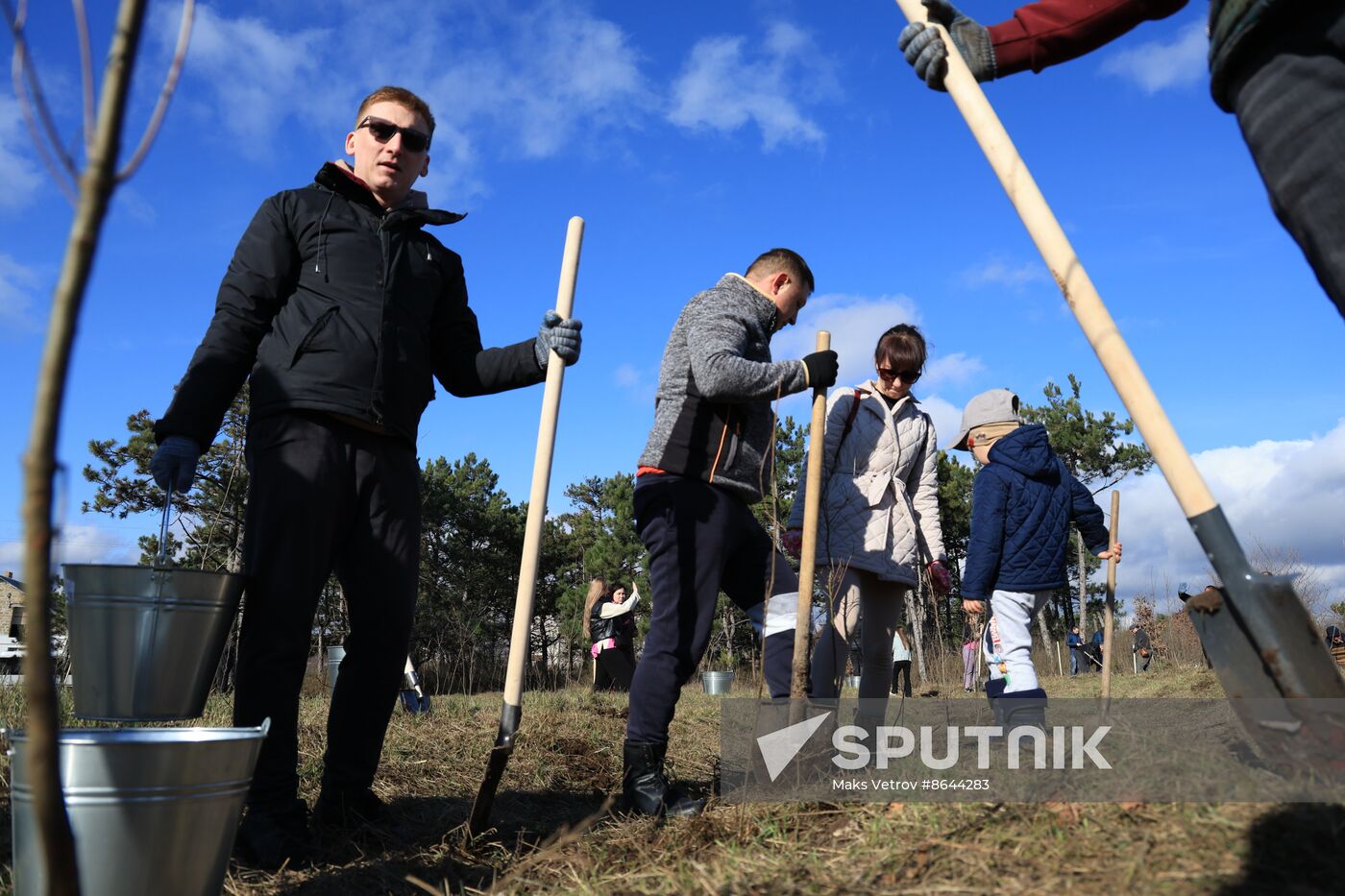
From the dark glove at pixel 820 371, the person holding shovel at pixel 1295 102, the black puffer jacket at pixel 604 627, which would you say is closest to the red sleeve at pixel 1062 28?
the person holding shovel at pixel 1295 102

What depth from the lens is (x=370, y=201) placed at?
9.85 ft

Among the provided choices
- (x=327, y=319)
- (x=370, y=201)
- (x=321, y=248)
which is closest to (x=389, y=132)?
(x=370, y=201)

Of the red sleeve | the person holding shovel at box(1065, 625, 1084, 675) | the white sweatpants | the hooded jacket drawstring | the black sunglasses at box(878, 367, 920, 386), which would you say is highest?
the person holding shovel at box(1065, 625, 1084, 675)

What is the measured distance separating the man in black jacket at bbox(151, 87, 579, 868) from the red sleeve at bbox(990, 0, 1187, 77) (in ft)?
4.93

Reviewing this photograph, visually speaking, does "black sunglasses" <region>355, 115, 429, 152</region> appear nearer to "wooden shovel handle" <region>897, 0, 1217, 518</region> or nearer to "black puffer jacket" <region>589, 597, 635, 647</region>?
"wooden shovel handle" <region>897, 0, 1217, 518</region>

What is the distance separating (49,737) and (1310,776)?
85.6 inches

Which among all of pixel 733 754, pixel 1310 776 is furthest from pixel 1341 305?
pixel 733 754

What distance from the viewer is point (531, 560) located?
9.35 ft

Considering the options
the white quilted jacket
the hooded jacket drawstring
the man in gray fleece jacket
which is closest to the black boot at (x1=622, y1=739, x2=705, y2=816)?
the man in gray fleece jacket

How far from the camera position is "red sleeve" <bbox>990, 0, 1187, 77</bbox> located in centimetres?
215

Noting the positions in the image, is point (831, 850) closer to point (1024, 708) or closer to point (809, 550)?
point (809, 550)

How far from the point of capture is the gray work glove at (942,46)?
7.55ft

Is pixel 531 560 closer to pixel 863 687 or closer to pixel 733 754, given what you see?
pixel 863 687

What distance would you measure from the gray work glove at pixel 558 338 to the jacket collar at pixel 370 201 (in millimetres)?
494
